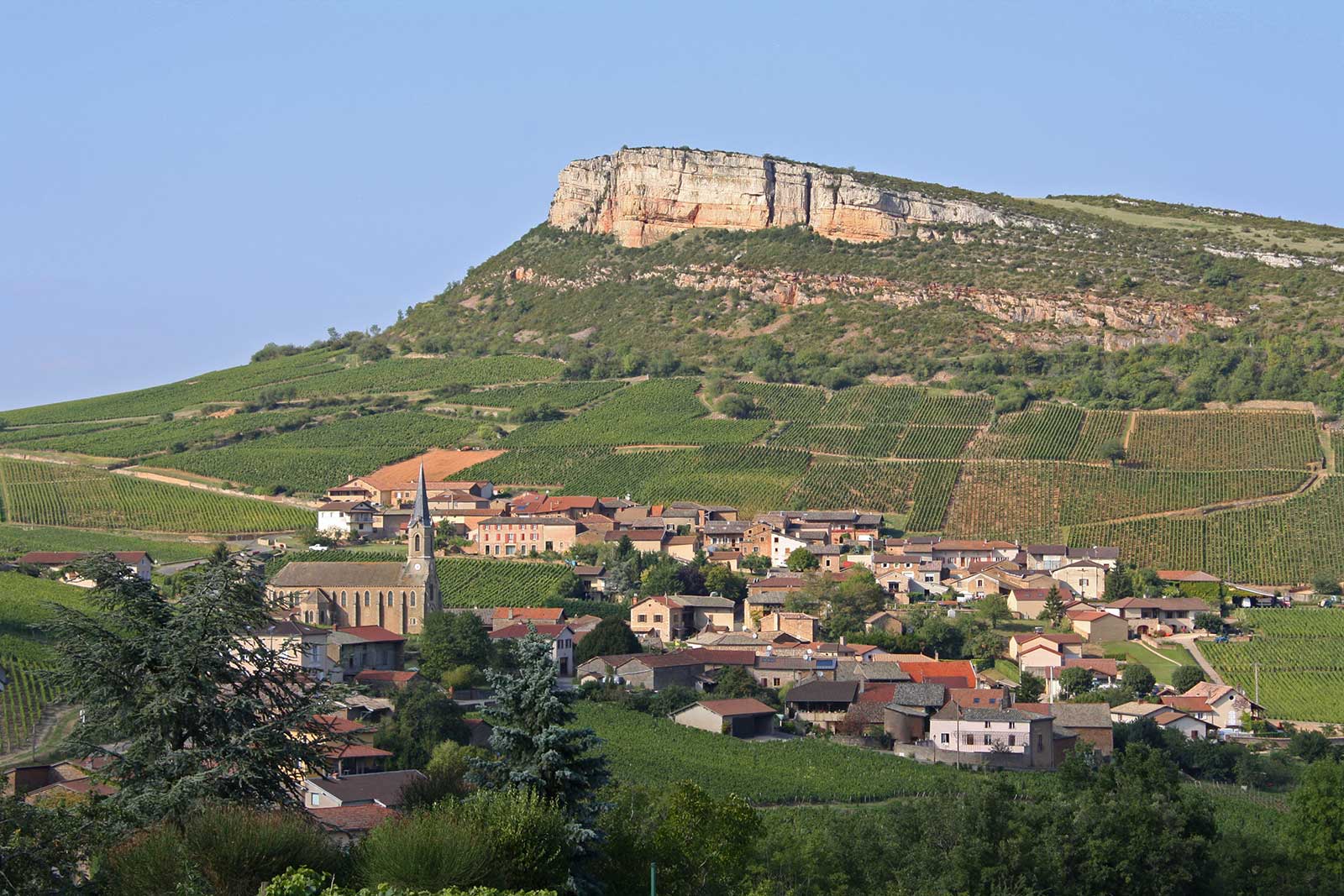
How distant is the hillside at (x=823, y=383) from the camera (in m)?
85.0

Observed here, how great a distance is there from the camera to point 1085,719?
5281cm

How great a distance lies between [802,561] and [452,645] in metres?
22.8

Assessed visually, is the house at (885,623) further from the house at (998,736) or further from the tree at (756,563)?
the house at (998,736)

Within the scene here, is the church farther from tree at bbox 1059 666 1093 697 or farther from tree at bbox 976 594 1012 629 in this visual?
tree at bbox 1059 666 1093 697

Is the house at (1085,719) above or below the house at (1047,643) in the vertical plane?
below

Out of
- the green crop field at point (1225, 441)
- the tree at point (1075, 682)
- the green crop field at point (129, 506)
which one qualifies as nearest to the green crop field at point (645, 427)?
the green crop field at point (129, 506)

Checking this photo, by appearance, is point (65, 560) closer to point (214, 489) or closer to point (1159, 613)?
point (214, 489)

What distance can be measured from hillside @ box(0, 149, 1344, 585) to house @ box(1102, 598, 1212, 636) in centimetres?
696

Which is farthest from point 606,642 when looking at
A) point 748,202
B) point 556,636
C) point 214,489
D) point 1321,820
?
point 748,202

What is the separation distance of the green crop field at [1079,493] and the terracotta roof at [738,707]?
2877cm

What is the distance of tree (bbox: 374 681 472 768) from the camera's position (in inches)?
1725

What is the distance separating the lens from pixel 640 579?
72.7 metres

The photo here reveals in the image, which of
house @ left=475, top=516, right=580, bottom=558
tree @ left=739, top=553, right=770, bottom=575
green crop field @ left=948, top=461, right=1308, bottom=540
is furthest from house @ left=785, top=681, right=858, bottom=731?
green crop field @ left=948, top=461, right=1308, bottom=540

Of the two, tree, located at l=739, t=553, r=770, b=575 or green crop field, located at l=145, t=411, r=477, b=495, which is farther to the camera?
green crop field, located at l=145, t=411, r=477, b=495
